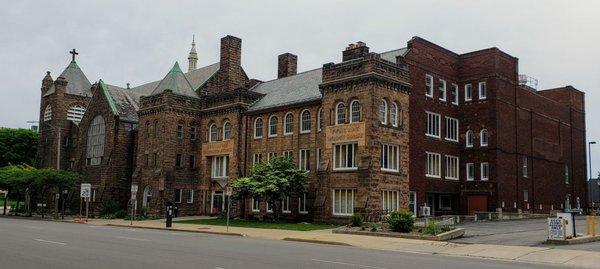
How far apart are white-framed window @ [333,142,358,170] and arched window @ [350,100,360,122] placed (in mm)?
1521

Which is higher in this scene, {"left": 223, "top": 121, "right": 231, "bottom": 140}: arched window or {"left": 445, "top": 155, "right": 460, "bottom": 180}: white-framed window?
{"left": 223, "top": 121, "right": 231, "bottom": 140}: arched window

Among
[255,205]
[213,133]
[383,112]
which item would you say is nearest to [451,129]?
[383,112]

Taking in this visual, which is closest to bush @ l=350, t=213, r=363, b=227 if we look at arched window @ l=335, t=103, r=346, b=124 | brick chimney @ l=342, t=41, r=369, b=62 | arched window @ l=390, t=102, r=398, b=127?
arched window @ l=335, t=103, r=346, b=124

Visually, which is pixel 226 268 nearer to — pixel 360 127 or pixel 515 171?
pixel 360 127

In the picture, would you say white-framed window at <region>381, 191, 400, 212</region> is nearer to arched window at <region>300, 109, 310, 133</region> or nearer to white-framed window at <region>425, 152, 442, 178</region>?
white-framed window at <region>425, 152, 442, 178</region>

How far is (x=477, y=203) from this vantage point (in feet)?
144

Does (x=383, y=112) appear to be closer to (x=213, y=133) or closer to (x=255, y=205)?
(x=255, y=205)

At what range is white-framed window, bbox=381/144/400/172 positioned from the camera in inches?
1417

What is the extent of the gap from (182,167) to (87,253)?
104 feet

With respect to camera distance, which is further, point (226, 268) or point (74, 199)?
point (74, 199)

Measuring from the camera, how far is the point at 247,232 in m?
30.6

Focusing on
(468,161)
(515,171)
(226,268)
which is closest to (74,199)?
(468,161)

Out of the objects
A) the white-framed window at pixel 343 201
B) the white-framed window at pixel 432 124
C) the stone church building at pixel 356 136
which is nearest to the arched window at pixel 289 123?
the stone church building at pixel 356 136

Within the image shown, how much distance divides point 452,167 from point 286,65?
17527 mm
